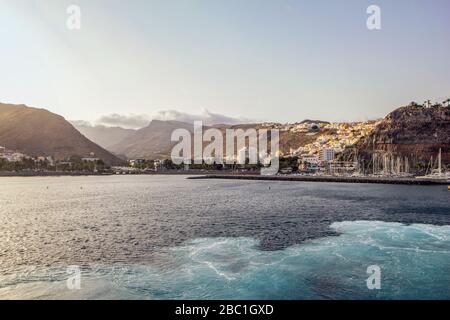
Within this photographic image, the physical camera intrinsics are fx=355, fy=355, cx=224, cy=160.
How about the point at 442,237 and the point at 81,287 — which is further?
the point at 442,237

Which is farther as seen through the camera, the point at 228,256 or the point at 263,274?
the point at 228,256

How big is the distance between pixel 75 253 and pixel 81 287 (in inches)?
414

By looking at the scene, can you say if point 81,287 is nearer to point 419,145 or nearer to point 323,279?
point 323,279

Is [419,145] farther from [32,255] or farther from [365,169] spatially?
[32,255]

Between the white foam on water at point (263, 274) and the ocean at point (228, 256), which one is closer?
the white foam on water at point (263, 274)

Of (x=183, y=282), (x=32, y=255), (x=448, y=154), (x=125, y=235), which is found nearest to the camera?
(x=183, y=282)

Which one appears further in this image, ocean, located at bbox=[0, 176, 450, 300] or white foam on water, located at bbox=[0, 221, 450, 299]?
ocean, located at bbox=[0, 176, 450, 300]

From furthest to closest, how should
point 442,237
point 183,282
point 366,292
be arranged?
point 442,237 → point 183,282 → point 366,292

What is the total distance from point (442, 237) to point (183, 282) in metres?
28.0

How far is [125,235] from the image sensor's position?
39.1m

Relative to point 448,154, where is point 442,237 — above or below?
below

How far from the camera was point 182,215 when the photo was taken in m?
53.1

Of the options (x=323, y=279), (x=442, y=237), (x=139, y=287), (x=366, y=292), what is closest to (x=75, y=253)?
(x=139, y=287)
